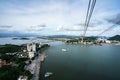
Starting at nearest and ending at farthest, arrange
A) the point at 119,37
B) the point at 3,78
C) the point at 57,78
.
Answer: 1. the point at 3,78
2. the point at 57,78
3. the point at 119,37

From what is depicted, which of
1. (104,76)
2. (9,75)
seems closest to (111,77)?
(104,76)

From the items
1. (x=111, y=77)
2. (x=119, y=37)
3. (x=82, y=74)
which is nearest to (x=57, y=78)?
(x=82, y=74)

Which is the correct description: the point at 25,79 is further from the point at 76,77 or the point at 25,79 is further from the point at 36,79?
the point at 76,77

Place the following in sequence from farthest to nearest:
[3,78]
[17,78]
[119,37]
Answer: [119,37], [17,78], [3,78]

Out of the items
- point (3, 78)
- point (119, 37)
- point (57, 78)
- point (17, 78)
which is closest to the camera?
point (3, 78)

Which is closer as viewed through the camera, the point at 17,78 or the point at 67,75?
the point at 17,78

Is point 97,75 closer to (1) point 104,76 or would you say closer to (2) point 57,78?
(1) point 104,76

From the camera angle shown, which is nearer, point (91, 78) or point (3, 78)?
point (3, 78)

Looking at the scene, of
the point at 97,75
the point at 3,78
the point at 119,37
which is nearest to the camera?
the point at 3,78
